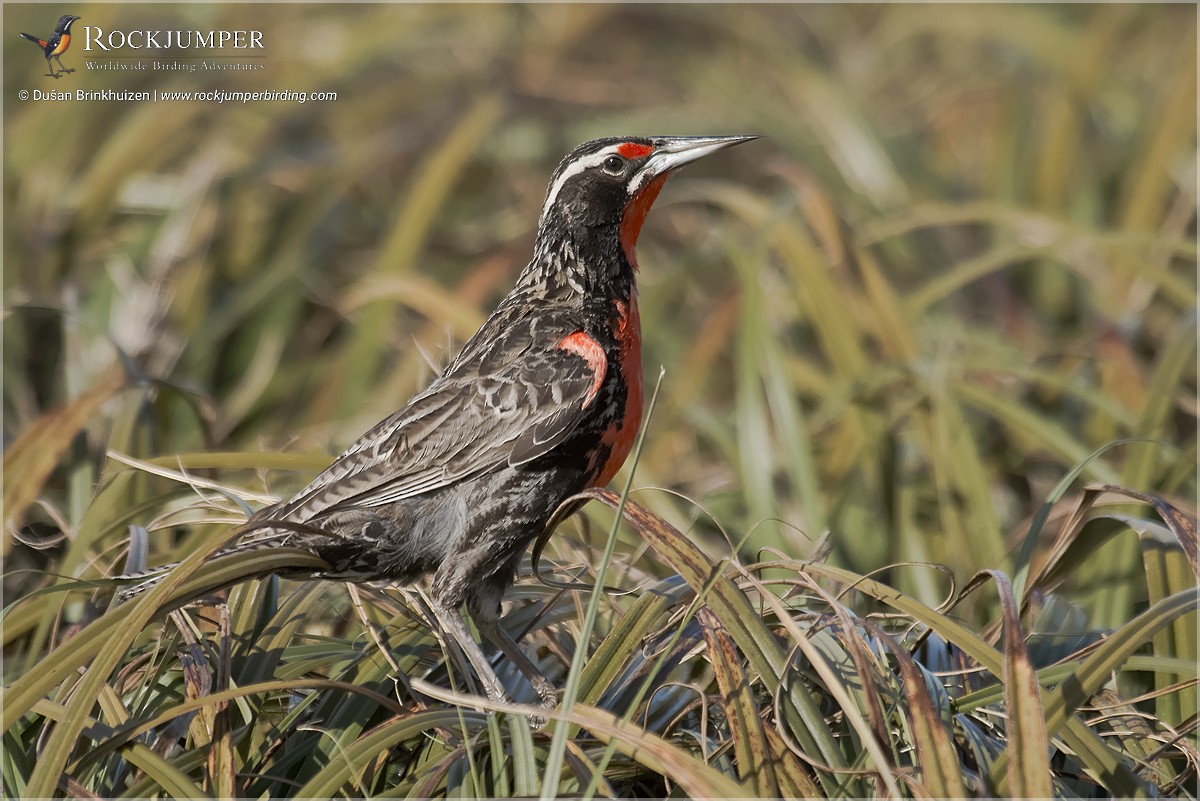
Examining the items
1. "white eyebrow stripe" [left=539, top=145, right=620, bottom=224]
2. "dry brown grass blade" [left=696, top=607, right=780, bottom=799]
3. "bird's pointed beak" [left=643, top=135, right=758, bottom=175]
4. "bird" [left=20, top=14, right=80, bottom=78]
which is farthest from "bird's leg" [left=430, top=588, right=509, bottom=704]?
"bird" [left=20, top=14, right=80, bottom=78]

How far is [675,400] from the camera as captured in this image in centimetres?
636

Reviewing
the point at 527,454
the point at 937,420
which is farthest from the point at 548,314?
the point at 937,420

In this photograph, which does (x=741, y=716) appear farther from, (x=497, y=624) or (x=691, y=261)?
(x=691, y=261)

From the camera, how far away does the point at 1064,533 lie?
364 centimetres

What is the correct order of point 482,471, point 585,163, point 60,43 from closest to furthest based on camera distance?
1. point 482,471
2. point 585,163
3. point 60,43

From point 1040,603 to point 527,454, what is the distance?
1.61 meters

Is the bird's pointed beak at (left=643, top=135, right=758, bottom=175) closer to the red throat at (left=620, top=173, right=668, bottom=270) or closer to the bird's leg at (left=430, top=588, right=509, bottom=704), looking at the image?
the red throat at (left=620, top=173, right=668, bottom=270)

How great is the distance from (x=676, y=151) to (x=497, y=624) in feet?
4.98

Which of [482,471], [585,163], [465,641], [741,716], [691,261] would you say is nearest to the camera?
[741,716]

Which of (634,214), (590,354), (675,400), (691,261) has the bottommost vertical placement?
(675,400)

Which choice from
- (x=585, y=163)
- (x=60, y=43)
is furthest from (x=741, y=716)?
(x=60, y=43)

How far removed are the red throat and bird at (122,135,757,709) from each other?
0.97 ft

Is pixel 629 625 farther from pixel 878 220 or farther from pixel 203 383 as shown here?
pixel 878 220

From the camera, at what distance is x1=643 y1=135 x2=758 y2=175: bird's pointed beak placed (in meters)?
3.91
